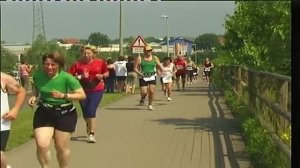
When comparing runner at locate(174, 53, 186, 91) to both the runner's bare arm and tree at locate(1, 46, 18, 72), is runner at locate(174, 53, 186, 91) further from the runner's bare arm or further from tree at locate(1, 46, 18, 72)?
the runner's bare arm

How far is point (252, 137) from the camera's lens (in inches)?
341

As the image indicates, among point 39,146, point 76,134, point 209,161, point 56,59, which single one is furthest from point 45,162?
point 76,134

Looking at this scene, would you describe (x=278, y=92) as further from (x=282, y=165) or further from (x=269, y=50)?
(x=269, y=50)

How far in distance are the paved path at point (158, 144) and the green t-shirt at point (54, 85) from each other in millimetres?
1440

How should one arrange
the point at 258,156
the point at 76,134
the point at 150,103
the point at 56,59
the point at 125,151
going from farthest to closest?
the point at 150,103 < the point at 76,134 < the point at 125,151 < the point at 258,156 < the point at 56,59

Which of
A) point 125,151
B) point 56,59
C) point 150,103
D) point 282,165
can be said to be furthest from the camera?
point 150,103

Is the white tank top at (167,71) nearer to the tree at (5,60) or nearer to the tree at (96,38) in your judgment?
the tree at (96,38)

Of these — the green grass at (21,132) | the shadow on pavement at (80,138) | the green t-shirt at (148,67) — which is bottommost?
the shadow on pavement at (80,138)

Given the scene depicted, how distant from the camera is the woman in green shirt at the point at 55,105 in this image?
22.9 feet

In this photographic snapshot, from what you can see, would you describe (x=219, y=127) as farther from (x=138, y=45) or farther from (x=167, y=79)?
(x=138, y=45)

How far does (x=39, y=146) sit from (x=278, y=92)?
2902 millimetres

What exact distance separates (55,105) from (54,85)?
0.78ft

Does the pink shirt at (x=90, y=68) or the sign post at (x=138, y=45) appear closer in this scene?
the pink shirt at (x=90, y=68)

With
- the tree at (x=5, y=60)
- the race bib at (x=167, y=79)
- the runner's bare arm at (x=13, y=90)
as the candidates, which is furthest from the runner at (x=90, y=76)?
the race bib at (x=167, y=79)
